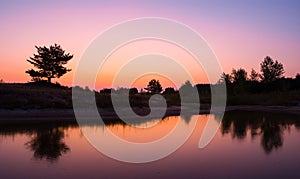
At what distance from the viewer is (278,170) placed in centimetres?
1241

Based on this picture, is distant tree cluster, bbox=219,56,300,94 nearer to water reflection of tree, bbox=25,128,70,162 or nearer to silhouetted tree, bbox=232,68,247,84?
silhouetted tree, bbox=232,68,247,84

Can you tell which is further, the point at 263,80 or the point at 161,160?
the point at 263,80

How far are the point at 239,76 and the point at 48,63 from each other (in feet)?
164

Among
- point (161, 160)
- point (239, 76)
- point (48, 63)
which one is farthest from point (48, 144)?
point (239, 76)

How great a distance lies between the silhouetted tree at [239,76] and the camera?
290 feet

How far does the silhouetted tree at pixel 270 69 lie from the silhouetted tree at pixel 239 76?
19.0 feet

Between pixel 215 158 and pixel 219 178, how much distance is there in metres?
3.87

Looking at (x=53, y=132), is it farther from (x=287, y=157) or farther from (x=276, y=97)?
(x=276, y=97)

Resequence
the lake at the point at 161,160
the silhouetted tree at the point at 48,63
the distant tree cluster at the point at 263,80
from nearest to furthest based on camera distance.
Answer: the lake at the point at 161,160
the silhouetted tree at the point at 48,63
the distant tree cluster at the point at 263,80

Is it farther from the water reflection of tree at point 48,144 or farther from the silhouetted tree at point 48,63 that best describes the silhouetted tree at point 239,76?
the water reflection of tree at point 48,144

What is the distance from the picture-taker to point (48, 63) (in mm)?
61406

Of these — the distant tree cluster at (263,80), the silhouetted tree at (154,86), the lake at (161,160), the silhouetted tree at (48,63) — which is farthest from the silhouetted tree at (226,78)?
the lake at (161,160)

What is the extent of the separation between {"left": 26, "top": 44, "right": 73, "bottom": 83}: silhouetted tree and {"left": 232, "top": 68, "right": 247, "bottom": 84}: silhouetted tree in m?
44.7

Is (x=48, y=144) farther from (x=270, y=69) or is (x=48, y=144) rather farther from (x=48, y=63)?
(x=270, y=69)
